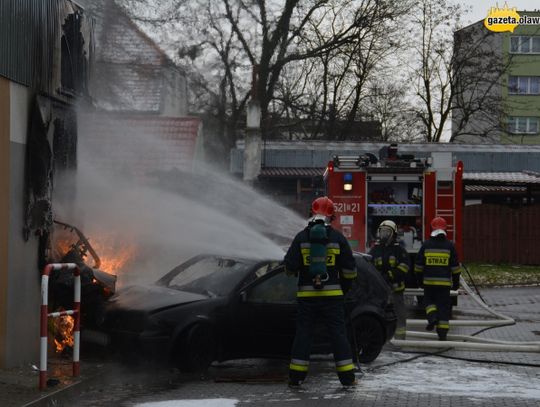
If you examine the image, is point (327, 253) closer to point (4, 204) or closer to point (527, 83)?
point (4, 204)

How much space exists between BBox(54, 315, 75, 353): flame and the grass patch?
1468cm

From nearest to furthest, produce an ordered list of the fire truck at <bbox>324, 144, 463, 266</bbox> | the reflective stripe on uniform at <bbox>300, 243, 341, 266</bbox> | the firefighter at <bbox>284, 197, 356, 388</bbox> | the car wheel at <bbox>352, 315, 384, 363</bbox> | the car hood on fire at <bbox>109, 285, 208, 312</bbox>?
the firefighter at <bbox>284, 197, 356, 388</bbox> < the reflective stripe on uniform at <bbox>300, 243, 341, 266</bbox> < the car hood on fire at <bbox>109, 285, 208, 312</bbox> < the car wheel at <bbox>352, 315, 384, 363</bbox> < the fire truck at <bbox>324, 144, 463, 266</bbox>

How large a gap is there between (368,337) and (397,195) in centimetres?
680

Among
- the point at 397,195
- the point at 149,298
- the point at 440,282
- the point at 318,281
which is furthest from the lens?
the point at 397,195

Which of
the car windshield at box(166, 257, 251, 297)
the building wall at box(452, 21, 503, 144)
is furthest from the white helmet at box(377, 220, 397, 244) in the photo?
the building wall at box(452, 21, 503, 144)

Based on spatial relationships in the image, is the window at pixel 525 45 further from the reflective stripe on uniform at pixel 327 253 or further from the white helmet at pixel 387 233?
the reflective stripe on uniform at pixel 327 253

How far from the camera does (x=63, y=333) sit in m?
9.63

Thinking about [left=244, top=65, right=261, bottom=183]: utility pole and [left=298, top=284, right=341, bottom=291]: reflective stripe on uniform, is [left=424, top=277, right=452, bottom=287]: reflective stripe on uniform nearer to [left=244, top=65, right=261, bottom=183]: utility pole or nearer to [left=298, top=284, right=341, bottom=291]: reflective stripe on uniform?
[left=298, top=284, right=341, bottom=291]: reflective stripe on uniform

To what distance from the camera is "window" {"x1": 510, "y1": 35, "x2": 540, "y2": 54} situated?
6525 centimetres

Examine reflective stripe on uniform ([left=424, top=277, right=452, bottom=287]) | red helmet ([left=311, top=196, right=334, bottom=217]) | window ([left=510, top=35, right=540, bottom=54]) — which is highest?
window ([left=510, top=35, right=540, bottom=54])

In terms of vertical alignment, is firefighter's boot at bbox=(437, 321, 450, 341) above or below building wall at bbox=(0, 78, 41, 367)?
below

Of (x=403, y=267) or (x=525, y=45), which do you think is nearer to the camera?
(x=403, y=267)

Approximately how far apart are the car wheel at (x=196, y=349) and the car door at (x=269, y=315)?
1.46 feet

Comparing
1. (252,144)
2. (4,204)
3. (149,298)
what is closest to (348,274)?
(149,298)
